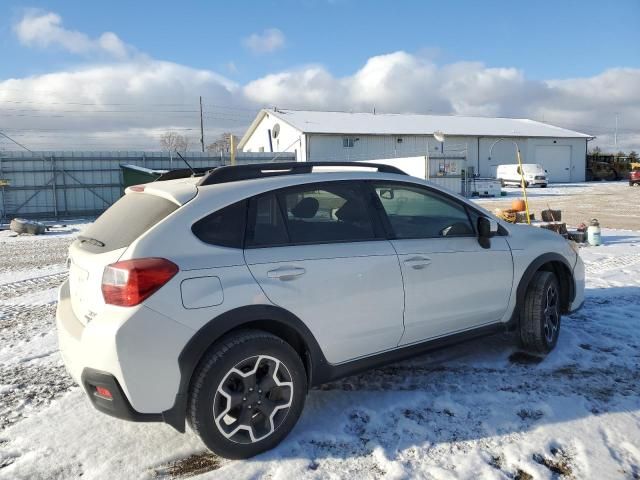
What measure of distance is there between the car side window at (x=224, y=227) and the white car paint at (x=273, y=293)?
0.12 feet

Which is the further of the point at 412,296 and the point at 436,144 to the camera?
the point at 436,144

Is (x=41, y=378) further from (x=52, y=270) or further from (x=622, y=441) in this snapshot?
(x=52, y=270)

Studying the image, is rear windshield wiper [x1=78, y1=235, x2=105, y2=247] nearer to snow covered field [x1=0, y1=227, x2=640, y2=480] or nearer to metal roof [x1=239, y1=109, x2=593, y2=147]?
snow covered field [x1=0, y1=227, x2=640, y2=480]

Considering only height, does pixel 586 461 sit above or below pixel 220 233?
below

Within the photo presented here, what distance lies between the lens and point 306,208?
3422 mm

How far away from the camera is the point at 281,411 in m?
3.13

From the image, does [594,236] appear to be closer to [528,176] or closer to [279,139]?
[528,176]

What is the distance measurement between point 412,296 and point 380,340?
38 centimetres

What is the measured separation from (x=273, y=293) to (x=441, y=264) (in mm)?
1394

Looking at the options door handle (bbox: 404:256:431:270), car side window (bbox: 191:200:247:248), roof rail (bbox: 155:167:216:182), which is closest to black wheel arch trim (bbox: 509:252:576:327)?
door handle (bbox: 404:256:431:270)

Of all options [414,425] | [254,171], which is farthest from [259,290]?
[414,425]

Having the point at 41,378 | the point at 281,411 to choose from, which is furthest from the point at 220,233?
the point at 41,378

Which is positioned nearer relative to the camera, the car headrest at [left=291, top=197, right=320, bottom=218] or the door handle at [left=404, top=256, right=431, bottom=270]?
the car headrest at [left=291, top=197, right=320, bottom=218]

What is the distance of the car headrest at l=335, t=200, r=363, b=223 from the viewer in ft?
11.7
